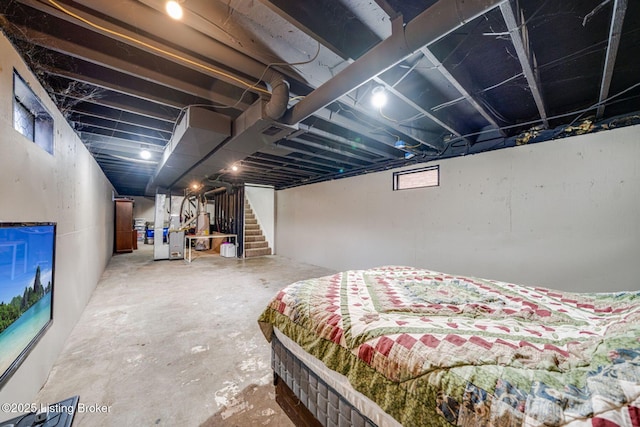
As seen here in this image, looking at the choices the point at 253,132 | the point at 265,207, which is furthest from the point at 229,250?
the point at 253,132

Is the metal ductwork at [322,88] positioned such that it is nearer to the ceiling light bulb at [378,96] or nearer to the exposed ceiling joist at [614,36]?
the ceiling light bulb at [378,96]

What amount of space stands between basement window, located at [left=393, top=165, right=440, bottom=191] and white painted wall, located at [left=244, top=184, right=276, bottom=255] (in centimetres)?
471

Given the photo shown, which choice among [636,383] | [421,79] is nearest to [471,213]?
[421,79]

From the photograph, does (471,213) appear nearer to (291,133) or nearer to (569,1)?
(569,1)

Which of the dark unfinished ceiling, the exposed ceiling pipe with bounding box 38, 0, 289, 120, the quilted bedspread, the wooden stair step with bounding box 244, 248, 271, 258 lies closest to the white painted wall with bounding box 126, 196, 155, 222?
the wooden stair step with bounding box 244, 248, 271, 258

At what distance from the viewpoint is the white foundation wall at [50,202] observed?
1255mm

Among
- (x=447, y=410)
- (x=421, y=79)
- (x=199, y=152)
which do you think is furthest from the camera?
(x=199, y=152)

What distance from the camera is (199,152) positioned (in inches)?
127

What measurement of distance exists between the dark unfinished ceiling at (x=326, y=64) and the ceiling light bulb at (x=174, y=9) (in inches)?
2.9

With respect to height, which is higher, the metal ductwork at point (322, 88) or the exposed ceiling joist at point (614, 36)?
the exposed ceiling joist at point (614, 36)

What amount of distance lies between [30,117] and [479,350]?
3143 mm

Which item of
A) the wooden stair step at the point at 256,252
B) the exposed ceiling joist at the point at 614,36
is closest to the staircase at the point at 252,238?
the wooden stair step at the point at 256,252

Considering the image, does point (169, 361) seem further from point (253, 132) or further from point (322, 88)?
point (322, 88)

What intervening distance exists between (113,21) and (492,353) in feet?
8.70
